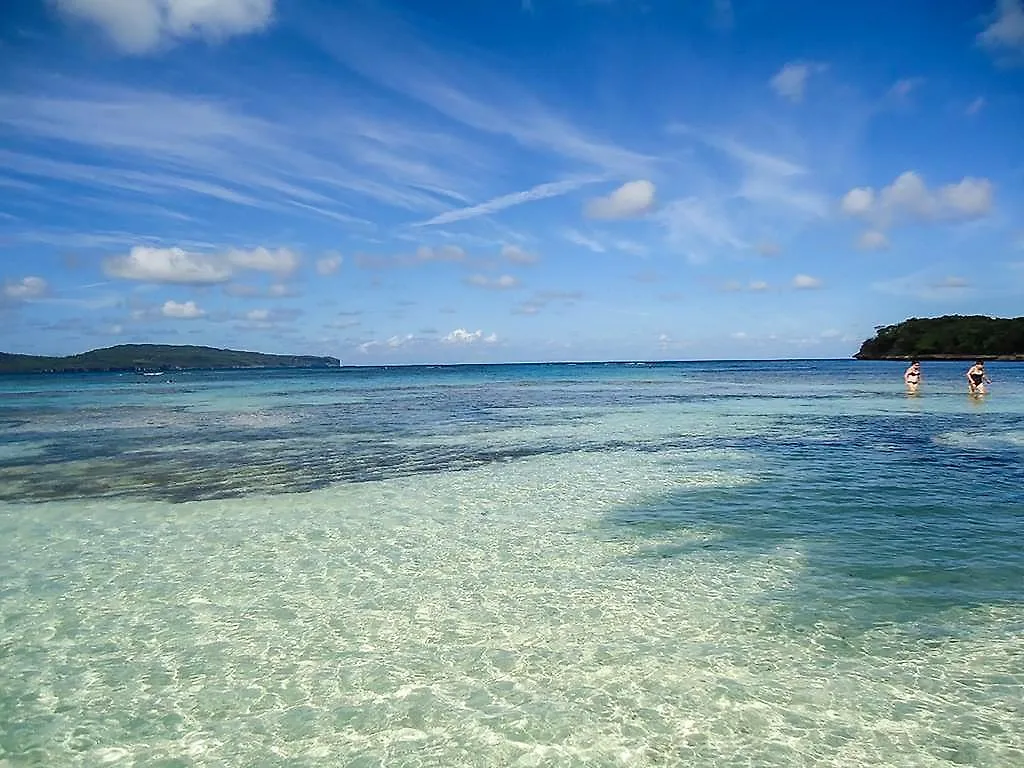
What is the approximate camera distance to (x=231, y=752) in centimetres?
560

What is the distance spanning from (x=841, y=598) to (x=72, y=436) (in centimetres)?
2991

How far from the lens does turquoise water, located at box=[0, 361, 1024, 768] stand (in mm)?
5758

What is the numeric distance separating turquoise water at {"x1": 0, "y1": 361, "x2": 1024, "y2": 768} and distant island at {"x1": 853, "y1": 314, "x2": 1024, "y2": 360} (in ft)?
462

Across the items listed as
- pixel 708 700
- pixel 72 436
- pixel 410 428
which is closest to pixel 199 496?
pixel 708 700

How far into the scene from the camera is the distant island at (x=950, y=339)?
134 metres

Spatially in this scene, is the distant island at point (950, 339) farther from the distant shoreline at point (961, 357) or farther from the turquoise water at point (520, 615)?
the turquoise water at point (520, 615)

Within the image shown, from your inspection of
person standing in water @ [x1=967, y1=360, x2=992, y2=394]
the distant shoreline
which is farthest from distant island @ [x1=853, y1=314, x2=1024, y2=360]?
person standing in water @ [x1=967, y1=360, x2=992, y2=394]

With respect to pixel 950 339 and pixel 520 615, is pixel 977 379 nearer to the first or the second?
pixel 520 615

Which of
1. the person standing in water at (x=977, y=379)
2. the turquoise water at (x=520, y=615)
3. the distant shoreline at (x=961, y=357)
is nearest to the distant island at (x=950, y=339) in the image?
the distant shoreline at (x=961, y=357)

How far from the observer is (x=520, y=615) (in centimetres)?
827

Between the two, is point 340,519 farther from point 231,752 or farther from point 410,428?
point 410,428

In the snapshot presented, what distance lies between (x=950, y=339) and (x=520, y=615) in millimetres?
166345

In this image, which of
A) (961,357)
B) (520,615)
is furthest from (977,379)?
(961,357)

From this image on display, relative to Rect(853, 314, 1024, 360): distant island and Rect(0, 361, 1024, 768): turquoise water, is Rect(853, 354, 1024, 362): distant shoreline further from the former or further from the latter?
Rect(0, 361, 1024, 768): turquoise water
